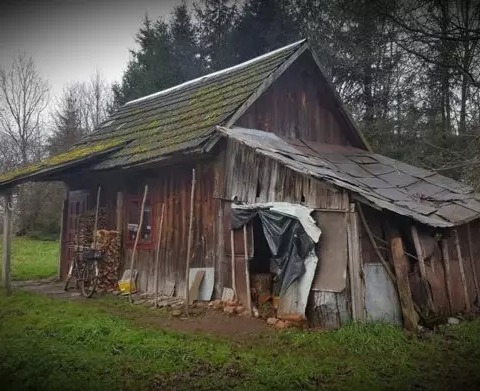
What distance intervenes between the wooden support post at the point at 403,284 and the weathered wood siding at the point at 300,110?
4.72 metres

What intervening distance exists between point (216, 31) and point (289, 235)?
706 inches

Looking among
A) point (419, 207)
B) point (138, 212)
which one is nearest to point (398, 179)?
point (419, 207)

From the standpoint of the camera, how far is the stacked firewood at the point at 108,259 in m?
11.3

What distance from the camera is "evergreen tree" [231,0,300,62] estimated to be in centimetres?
2102

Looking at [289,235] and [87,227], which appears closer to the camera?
[289,235]

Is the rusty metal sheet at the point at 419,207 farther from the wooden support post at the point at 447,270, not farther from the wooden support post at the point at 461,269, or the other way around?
the wooden support post at the point at 461,269

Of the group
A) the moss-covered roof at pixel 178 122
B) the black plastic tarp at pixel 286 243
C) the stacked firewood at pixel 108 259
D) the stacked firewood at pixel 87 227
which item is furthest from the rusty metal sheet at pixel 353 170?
the stacked firewood at pixel 87 227

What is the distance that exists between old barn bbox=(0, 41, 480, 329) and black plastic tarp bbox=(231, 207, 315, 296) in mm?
23

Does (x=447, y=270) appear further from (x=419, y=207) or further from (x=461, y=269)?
(x=419, y=207)

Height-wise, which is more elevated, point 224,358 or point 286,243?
point 286,243

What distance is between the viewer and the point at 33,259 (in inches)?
719

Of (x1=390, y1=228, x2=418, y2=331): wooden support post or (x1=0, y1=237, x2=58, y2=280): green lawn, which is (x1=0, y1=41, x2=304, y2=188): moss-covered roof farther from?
(x1=0, y1=237, x2=58, y2=280): green lawn

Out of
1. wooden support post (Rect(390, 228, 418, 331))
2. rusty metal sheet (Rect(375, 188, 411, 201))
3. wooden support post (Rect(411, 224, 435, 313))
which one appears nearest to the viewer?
wooden support post (Rect(390, 228, 418, 331))

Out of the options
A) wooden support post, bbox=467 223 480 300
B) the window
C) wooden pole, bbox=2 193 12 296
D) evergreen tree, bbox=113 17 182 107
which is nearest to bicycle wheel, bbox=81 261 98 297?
the window
